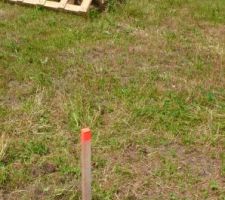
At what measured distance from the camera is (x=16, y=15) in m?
6.68

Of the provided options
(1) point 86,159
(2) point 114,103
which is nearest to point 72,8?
(2) point 114,103

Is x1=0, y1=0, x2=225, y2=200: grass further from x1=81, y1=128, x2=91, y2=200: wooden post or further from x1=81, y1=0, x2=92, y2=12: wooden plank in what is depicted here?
x1=81, y1=128, x2=91, y2=200: wooden post

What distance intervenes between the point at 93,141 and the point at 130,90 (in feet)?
3.16

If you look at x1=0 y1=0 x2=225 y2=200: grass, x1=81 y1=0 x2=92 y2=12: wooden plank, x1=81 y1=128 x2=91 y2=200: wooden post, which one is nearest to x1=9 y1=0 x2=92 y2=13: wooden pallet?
x1=81 y1=0 x2=92 y2=12: wooden plank

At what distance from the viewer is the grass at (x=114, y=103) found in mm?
3502

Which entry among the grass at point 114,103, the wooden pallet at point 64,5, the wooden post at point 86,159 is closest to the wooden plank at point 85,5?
→ the wooden pallet at point 64,5

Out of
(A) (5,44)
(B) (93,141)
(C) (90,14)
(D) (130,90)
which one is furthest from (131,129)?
(C) (90,14)

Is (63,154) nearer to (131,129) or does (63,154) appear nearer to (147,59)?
(131,129)

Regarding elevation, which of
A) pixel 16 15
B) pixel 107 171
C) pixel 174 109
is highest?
pixel 16 15

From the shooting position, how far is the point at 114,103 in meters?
4.48

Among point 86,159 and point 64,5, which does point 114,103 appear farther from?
point 64,5

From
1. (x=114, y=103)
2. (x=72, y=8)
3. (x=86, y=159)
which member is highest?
(x=72, y=8)

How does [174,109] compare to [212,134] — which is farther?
[174,109]

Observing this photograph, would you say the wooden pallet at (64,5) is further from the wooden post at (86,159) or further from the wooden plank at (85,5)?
the wooden post at (86,159)
